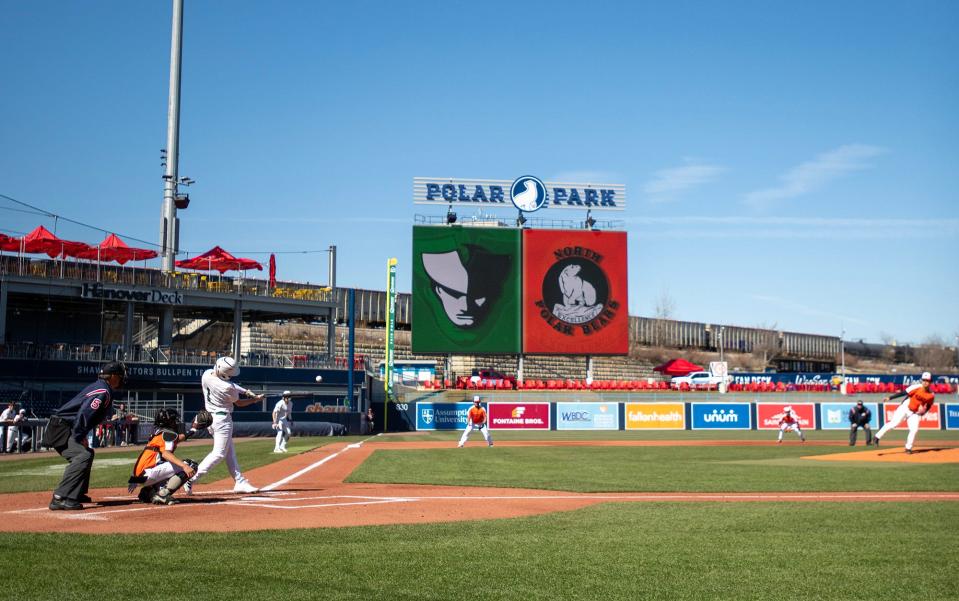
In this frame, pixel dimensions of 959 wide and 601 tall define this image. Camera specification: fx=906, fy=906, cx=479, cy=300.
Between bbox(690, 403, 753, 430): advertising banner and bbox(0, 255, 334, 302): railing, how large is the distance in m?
25.2

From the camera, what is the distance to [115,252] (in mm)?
51312

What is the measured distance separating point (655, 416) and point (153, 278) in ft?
98.4

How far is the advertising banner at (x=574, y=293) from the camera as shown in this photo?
2098 inches

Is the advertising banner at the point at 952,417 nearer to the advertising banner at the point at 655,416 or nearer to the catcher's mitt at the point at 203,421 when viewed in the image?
the advertising banner at the point at 655,416

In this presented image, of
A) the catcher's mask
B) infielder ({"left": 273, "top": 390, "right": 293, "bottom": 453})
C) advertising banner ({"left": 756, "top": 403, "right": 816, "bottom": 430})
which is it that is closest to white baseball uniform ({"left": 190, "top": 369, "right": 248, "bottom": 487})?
the catcher's mask

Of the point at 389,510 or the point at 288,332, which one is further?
the point at 288,332

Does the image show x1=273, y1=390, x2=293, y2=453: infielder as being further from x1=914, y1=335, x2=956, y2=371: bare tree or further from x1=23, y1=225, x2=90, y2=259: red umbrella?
x1=914, y1=335, x2=956, y2=371: bare tree

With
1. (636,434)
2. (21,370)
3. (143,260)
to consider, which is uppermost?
(143,260)

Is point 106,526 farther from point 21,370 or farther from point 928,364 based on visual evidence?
point 928,364

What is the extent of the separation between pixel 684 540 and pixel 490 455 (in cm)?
1697

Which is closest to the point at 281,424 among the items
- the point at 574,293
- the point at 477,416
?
the point at 477,416

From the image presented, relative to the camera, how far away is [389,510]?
10.9m

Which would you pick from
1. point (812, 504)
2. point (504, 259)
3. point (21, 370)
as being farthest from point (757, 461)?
point (21, 370)

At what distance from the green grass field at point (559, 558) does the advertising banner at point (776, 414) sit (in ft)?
127
